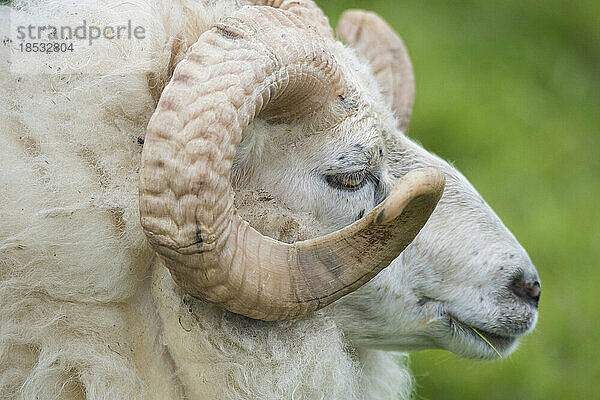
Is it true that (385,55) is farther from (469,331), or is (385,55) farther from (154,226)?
(154,226)

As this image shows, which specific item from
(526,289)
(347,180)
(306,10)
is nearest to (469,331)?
(526,289)

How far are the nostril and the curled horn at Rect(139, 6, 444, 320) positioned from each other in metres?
0.75

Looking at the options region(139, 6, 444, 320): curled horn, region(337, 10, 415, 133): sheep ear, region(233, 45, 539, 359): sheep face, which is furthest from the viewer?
region(337, 10, 415, 133): sheep ear

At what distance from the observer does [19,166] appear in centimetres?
250

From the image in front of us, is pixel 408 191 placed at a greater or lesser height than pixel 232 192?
greater

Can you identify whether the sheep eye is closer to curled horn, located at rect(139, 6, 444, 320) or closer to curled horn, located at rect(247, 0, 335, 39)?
curled horn, located at rect(139, 6, 444, 320)

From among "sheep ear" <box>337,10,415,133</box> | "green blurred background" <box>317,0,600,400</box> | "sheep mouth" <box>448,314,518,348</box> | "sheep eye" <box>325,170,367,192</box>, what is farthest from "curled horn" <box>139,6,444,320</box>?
"green blurred background" <box>317,0,600,400</box>

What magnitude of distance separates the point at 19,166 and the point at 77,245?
30cm

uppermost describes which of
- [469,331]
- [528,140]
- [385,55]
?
[385,55]

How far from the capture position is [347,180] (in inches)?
113

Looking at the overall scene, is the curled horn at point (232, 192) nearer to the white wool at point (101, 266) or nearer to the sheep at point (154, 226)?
the sheep at point (154, 226)

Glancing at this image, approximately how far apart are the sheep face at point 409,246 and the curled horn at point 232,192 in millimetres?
196

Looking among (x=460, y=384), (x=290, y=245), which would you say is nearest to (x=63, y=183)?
(x=290, y=245)

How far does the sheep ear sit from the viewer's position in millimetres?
3969
